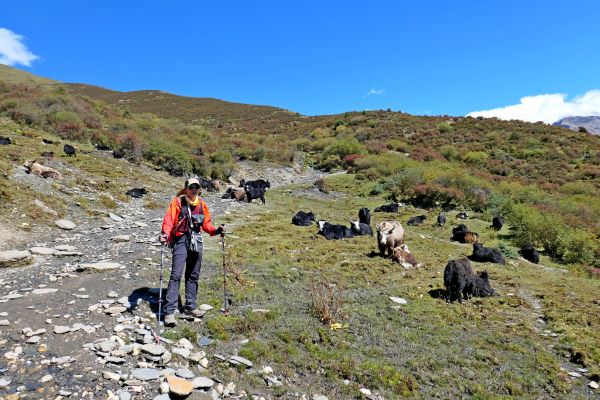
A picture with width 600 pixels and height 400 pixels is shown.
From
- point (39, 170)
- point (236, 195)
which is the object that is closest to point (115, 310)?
point (39, 170)

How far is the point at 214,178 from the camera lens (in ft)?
77.6

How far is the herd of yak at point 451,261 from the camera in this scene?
8008 mm

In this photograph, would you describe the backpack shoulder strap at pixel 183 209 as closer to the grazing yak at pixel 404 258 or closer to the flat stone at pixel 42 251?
the flat stone at pixel 42 251

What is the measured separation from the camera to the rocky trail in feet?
12.8

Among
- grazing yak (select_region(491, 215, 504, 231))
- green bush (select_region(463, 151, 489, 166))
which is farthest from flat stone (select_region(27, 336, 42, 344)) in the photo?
green bush (select_region(463, 151, 489, 166))

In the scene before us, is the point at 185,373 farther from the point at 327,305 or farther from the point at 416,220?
the point at 416,220

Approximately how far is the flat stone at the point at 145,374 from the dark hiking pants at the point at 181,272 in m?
1.30

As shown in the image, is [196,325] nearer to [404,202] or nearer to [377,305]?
[377,305]

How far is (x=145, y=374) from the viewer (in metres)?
4.15

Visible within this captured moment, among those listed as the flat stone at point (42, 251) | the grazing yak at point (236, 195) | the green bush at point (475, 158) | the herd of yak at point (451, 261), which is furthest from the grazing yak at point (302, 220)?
the green bush at point (475, 158)

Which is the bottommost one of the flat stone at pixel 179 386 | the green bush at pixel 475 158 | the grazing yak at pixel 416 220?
the flat stone at pixel 179 386

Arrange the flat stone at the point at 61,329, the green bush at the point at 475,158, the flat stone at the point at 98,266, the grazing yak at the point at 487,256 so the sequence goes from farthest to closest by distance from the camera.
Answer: the green bush at the point at 475,158, the grazing yak at the point at 487,256, the flat stone at the point at 98,266, the flat stone at the point at 61,329

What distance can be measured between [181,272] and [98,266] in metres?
2.77

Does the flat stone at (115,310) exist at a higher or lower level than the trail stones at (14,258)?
lower
